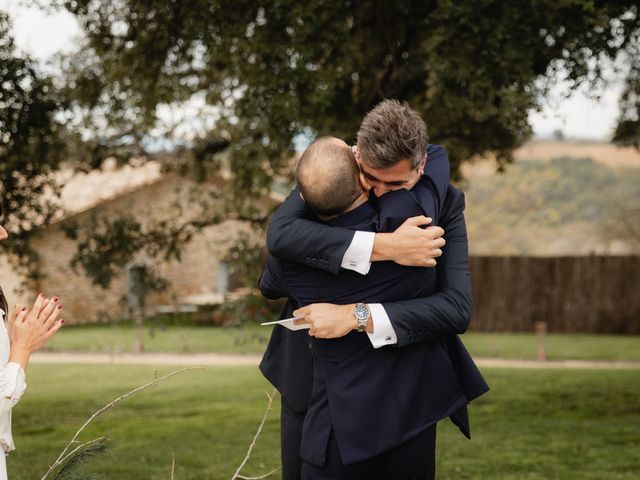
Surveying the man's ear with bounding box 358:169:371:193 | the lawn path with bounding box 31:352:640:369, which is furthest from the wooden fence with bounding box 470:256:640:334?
the man's ear with bounding box 358:169:371:193

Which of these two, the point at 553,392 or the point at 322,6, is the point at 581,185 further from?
the point at 322,6

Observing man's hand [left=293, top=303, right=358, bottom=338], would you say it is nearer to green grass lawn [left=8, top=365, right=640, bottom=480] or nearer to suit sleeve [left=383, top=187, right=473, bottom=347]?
suit sleeve [left=383, top=187, right=473, bottom=347]

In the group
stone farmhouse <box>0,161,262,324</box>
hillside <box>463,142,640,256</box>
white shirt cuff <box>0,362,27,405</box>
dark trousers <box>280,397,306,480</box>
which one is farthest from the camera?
hillside <box>463,142,640,256</box>

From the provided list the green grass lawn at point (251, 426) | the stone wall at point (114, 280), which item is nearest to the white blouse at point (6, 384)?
the green grass lawn at point (251, 426)


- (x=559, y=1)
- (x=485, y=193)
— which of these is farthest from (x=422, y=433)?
(x=485, y=193)

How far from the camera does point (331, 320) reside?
300 centimetres

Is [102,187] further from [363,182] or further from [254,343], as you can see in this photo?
[363,182]

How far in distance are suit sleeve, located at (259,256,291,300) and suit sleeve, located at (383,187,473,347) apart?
0.44 meters

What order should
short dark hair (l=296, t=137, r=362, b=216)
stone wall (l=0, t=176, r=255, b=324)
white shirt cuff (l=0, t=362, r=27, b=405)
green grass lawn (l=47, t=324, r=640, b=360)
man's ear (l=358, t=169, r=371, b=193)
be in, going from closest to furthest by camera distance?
white shirt cuff (l=0, t=362, r=27, b=405) → short dark hair (l=296, t=137, r=362, b=216) → man's ear (l=358, t=169, r=371, b=193) → green grass lawn (l=47, t=324, r=640, b=360) → stone wall (l=0, t=176, r=255, b=324)

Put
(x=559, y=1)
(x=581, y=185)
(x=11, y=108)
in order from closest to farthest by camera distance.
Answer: (x=559, y=1), (x=11, y=108), (x=581, y=185)

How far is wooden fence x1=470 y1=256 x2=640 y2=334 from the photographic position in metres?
29.1

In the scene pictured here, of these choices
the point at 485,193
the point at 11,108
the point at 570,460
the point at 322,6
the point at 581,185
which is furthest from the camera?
the point at 581,185

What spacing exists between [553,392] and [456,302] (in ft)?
39.6

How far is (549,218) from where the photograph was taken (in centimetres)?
4859
